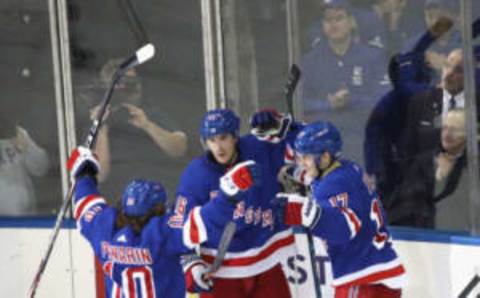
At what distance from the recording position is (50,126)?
596cm

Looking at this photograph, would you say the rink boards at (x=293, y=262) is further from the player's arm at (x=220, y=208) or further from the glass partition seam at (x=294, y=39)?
the player's arm at (x=220, y=208)

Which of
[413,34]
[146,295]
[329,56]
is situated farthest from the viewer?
[329,56]

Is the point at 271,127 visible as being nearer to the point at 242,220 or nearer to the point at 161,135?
the point at 242,220

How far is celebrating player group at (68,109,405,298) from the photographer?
4.11 m

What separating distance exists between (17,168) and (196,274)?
76.7 inches

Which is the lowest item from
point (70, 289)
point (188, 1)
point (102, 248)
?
point (70, 289)

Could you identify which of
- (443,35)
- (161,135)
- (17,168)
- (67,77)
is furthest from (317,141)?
(17,168)

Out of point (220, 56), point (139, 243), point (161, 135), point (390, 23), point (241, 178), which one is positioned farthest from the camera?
point (161, 135)

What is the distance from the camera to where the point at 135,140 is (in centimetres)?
568

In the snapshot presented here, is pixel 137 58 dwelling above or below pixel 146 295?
above

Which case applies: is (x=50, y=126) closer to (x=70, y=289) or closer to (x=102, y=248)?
(x=70, y=289)

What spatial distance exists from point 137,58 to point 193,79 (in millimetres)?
540

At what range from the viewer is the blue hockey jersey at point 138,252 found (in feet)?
13.5

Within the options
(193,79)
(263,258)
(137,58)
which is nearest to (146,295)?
(263,258)
